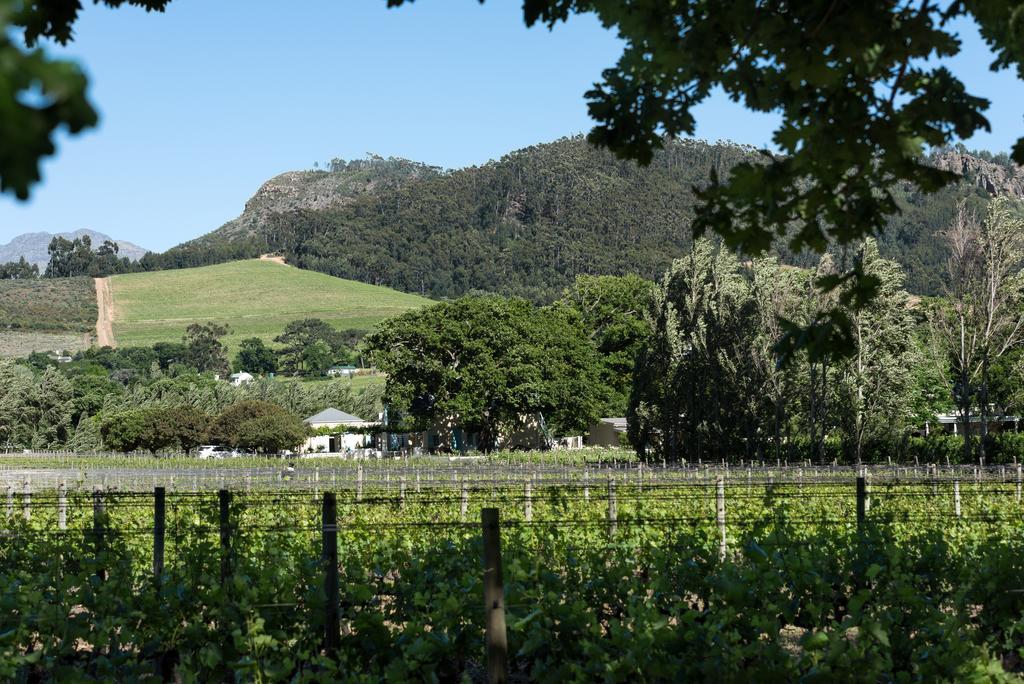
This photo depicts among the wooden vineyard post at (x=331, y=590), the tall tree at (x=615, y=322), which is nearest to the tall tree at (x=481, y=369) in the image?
the tall tree at (x=615, y=322)

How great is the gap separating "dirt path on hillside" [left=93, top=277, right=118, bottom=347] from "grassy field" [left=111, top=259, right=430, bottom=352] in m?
1.00

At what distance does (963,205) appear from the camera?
4150 cm

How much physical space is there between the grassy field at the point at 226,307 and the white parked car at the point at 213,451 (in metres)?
85.8

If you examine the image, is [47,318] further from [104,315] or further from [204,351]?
[204,351]

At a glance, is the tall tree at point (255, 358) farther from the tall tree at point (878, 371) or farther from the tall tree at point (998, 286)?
the tall tree at point (998, 286)

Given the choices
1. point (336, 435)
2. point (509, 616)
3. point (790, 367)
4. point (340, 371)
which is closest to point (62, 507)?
point (509, 616)

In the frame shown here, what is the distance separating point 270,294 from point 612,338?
125 m

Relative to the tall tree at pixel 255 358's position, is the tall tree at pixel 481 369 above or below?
below

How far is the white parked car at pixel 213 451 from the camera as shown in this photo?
75750 millimetres

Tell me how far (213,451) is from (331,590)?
239 feet

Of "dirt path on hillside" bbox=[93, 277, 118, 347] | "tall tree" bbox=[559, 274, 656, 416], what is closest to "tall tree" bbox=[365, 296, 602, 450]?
"tall tree" bbox=[559, 274, 656, 416]

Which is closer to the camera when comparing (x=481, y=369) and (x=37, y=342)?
(x=481, y=369)

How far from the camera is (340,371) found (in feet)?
509

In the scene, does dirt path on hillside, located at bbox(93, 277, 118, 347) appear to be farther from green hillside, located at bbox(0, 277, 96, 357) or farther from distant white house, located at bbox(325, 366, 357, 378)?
distant white house, located at bbox(325, 366, 357, 378)
